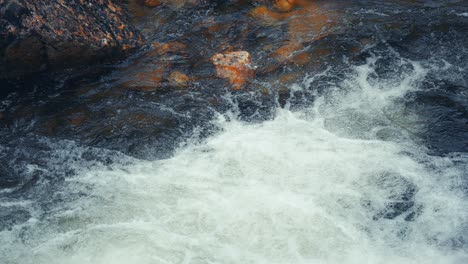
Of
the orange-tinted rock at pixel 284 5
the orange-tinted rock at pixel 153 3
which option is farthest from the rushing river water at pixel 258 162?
the orange-tinted rock at pixel 153 3

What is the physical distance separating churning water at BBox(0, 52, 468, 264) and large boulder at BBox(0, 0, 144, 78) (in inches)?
68.7

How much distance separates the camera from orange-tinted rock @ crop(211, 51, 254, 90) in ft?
23.6

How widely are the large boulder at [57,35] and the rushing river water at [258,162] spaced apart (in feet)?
1.26

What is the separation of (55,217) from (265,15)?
575 centimetres

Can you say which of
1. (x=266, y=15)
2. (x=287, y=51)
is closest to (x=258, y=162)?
(x=287, y=51)

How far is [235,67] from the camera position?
7.34 m

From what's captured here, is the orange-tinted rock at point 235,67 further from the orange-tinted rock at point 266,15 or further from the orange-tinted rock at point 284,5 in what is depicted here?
the orange-tinted rock at point 284,5

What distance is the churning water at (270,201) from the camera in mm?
4598

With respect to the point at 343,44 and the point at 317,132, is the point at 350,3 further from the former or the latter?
the point at 317,132

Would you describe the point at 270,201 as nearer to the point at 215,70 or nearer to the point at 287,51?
the point at 215,70

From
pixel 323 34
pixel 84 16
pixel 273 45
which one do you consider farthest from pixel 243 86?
pixel 84 16

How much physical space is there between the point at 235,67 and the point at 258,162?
2.24 metres

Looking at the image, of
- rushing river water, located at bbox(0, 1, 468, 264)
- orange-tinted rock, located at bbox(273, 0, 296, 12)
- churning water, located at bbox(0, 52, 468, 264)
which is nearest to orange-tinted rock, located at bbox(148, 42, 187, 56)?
rushing river water, located at bbox(0, 1, 468, 264)

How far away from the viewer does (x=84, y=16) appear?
7.36 metres
